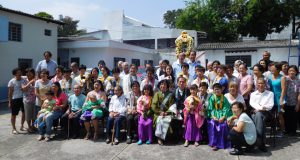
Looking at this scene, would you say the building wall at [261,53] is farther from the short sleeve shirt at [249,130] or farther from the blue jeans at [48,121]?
the blue jeans at [48,121]

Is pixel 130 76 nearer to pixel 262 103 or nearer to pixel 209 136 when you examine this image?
pixel 209 136

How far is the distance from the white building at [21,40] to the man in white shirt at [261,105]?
11.7 m

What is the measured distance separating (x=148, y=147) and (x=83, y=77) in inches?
105

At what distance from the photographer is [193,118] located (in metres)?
5.61

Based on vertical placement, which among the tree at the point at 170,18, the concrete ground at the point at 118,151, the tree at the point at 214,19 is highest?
the tree at the point at 170,18

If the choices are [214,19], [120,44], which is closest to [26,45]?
[120,44]

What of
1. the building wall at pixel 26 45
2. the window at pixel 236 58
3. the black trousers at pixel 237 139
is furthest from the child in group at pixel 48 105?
the window at pixel 236 58

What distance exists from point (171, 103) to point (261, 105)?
178 centimetres

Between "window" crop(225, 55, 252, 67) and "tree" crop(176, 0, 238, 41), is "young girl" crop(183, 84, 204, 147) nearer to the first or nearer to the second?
"window" crop(225, 55, 252, 67)

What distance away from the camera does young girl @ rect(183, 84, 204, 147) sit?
554 centimetres

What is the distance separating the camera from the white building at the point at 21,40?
1427 cm

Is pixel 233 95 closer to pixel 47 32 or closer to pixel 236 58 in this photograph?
pixel 47 32

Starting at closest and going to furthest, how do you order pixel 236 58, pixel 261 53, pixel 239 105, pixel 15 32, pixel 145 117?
pixel 239 105
pixel 145 117
pixel 15 32
pixel 261 53
pixel 236 58

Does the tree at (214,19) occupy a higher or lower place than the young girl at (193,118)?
higher
